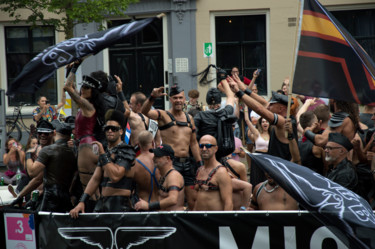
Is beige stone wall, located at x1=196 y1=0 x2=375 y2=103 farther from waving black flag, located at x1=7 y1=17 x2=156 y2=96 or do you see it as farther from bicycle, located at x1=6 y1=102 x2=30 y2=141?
waving black flag, located at x1=7 y1=17 x2=156 y2=96

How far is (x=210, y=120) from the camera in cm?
896

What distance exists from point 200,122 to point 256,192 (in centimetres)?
236

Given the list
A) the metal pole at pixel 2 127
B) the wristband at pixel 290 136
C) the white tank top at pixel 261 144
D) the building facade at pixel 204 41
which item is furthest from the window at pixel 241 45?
the wristband at pixel 290 136

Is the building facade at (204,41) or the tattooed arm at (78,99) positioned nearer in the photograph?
the tattooed arm at (78,99)

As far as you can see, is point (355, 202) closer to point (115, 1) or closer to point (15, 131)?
point (115, 1)

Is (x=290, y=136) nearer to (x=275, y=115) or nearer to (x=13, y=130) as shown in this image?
(x=275, y=115)

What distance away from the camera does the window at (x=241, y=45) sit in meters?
19.8

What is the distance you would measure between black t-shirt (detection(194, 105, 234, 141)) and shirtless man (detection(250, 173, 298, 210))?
7.08ft

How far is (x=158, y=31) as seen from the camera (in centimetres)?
2053

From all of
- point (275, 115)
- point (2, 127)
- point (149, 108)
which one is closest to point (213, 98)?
point (149, 108)

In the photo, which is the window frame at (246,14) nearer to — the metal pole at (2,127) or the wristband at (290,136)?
the metal pole at (2,127)

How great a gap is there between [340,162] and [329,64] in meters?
1.16

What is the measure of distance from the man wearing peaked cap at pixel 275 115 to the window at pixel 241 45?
473 inches

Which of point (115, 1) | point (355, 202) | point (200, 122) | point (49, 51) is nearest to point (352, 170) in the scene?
point (355, 202)
